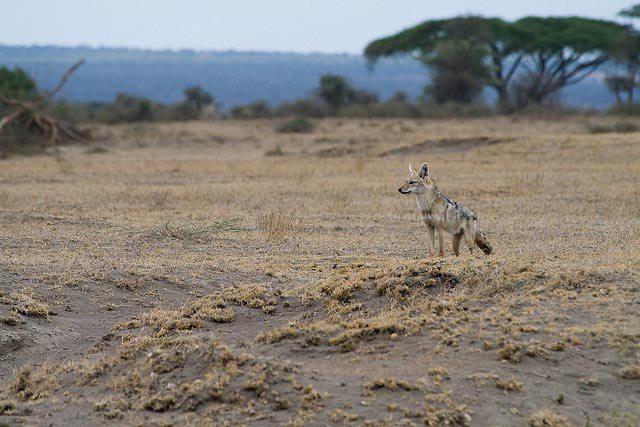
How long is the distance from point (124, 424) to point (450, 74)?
37449 mm

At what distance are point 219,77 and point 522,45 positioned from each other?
108 m

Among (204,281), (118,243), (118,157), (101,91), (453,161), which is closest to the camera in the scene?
(204,281)

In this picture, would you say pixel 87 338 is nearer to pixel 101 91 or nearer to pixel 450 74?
pixel 450 74

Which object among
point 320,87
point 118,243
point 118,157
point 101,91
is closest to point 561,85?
point 320,87

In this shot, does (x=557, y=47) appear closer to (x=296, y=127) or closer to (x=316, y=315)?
(x=296, y=127)

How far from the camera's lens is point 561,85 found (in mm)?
43469

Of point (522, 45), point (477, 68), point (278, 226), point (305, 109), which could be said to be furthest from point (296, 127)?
point (278, 226)

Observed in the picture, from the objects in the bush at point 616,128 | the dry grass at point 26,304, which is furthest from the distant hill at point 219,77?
the dry grass at point 26,304

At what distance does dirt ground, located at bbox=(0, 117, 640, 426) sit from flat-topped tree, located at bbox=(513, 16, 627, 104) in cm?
2989

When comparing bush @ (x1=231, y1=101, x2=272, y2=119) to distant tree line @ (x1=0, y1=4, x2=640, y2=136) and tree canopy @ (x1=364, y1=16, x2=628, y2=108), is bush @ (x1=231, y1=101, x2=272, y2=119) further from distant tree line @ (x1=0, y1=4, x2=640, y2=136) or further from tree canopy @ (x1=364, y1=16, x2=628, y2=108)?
tree canopy @ (x1=364, y1=16, x2=628, y2=108)

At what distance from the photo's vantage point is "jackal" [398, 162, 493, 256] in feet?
27.7

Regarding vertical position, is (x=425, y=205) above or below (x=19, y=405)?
above

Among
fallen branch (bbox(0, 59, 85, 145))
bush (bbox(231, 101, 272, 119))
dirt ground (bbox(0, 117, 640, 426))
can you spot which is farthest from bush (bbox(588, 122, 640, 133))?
bush (bbox(231, 101, 272, 119))

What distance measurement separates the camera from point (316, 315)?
6.95 m
